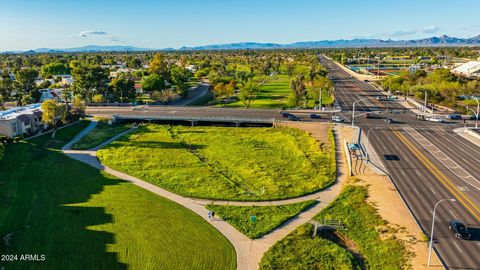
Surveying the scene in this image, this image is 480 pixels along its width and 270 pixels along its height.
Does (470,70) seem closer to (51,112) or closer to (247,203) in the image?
(247,203)

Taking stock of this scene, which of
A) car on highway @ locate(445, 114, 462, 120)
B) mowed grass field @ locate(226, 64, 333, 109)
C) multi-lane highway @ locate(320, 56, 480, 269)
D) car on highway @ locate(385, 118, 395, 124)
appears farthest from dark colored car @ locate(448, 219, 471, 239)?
mowed grass field @ locate(226, 64, 333, 109)

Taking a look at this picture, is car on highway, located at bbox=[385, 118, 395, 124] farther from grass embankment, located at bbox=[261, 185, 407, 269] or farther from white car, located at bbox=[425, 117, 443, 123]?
grass embankment, located at bbox=[261, 185, 407, 269]

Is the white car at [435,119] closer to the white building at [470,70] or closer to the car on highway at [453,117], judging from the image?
the car on highway at [453,117]

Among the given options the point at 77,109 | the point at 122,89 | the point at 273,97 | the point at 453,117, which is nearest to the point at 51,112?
the point at 77,109

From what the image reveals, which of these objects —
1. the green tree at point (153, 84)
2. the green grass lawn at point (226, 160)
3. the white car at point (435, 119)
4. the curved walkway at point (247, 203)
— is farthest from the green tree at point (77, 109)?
the white car at point (435, 119)

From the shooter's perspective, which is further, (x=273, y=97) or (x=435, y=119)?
(x=273, y=97)

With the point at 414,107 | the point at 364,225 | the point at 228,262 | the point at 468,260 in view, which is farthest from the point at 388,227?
the point at 414,107
